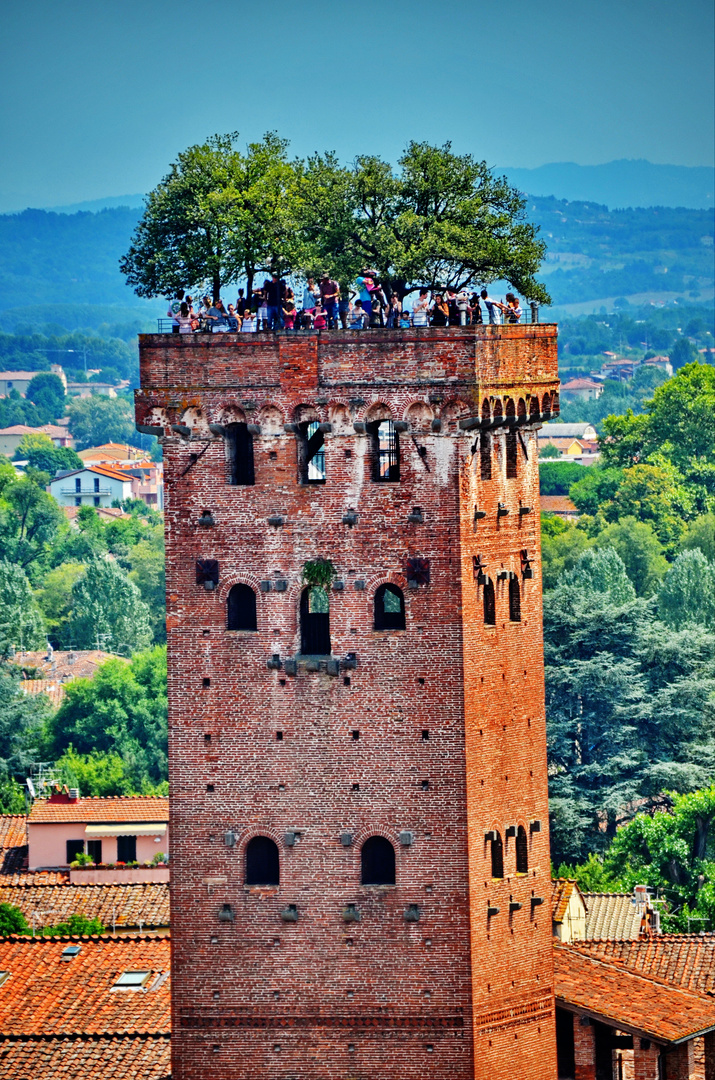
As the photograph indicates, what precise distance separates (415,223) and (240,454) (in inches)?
206

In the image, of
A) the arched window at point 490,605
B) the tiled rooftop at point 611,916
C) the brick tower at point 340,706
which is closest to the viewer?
the brick tower at point 340,706

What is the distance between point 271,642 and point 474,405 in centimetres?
523

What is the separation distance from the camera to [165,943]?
60.5m

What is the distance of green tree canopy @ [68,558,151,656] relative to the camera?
14338 cm

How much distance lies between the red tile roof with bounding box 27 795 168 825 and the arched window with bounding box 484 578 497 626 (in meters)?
32.0

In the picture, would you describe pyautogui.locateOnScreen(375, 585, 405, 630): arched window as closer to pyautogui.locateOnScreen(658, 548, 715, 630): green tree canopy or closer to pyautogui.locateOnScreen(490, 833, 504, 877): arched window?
pyautogui.locateOnScreen(490, 833, 504, 877): arched window

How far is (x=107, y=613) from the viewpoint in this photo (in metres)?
145

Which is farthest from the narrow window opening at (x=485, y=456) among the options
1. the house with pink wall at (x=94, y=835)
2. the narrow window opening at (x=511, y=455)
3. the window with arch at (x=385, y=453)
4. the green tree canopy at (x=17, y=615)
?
the green tree canopy at (x=17, y=615)

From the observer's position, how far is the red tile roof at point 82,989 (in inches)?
2180

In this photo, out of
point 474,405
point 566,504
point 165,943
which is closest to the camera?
point 474,405

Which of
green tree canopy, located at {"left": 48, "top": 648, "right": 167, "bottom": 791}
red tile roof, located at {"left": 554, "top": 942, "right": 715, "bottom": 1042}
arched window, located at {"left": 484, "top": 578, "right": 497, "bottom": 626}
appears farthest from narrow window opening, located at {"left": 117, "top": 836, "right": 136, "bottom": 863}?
arched window, located at {"left": 484, "top": 578, "right": 497, "bottom": 626}

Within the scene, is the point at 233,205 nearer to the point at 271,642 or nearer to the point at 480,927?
the point at 271,642

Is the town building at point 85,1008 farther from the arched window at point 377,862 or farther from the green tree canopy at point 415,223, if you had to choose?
the green tree canopy at point 415,223

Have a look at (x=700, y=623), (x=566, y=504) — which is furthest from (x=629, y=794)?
(x=566, y=504)
